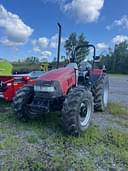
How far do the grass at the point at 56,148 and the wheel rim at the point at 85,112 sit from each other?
0.76 ft

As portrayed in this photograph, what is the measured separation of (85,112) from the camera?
17.6 ft

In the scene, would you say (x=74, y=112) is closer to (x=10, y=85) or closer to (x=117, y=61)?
(x=10, y=85)

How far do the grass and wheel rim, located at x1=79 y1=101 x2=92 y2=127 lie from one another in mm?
233

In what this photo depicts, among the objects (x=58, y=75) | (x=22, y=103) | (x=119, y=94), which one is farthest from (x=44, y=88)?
(x=119, y=94)

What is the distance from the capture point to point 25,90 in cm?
561

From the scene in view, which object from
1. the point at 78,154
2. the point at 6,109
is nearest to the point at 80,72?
the point at 6,109

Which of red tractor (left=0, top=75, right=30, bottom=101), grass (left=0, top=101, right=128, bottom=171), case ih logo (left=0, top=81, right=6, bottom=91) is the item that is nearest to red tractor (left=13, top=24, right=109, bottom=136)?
grass (left=0, top=101, right=128, bottom=171)

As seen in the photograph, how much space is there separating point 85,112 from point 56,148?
1342 mm

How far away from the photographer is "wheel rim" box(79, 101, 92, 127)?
5.18m

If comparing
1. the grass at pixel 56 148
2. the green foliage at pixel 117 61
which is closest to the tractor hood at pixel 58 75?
the grass at pixel 56 148

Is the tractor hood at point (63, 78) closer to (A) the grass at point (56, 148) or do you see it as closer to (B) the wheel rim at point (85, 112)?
(B) the wheel rim at point (85, 112)

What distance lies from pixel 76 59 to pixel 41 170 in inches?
160

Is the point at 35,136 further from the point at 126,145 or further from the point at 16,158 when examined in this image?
the point at 126,145

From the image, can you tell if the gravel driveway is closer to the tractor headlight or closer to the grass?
the grass
